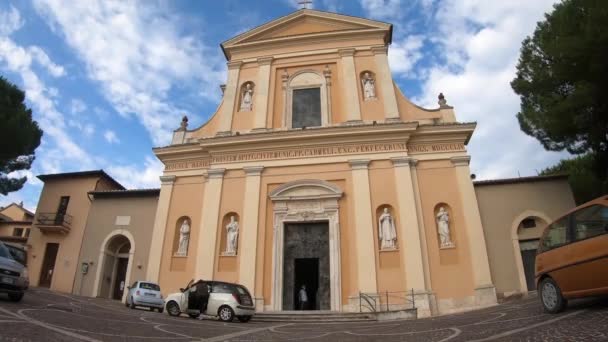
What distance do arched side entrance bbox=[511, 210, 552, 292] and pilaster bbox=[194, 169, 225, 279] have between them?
1098 cm

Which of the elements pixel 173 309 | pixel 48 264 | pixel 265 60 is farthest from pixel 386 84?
pixel 48 264

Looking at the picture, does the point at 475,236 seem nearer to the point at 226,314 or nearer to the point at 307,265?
the point at 307,265

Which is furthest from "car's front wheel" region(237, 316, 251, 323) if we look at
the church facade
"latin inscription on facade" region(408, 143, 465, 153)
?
"latin inscription on facade" region(408, 143, 465, 153)

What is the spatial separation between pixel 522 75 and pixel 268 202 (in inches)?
427

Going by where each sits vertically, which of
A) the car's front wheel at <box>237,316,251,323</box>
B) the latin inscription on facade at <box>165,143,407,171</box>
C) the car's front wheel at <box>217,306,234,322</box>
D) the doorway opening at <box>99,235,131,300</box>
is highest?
the latin inscription on facade at <box>165,143,407,171</box>

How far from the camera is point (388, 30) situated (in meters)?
17.3

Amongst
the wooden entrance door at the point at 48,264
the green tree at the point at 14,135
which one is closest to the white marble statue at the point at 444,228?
the wooden entrance door at the point at 48,264

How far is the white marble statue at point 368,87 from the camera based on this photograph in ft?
53.6

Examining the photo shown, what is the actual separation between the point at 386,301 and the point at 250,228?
17.9 feet

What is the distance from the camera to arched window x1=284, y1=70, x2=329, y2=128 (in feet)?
54.0

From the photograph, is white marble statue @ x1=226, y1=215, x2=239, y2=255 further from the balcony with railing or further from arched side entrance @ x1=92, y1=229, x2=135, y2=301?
the balcony with railing

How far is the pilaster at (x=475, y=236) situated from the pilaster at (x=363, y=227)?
3.29 m

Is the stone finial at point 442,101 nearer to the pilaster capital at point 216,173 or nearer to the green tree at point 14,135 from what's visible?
the pilaster capital at point 216,173

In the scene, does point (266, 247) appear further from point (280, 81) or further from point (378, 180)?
point (280, 81)
